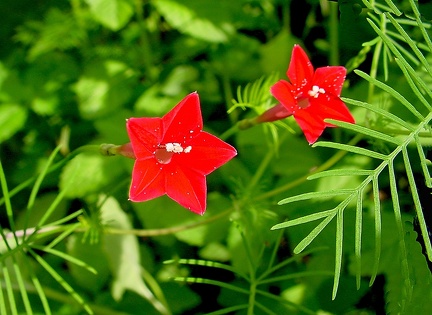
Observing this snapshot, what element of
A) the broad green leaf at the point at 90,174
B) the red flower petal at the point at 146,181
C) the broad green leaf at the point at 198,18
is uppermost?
the broad green leaf at the point at 198,18

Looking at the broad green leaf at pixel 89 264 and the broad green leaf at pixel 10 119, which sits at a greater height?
the broad green leaf at pixel 10 119

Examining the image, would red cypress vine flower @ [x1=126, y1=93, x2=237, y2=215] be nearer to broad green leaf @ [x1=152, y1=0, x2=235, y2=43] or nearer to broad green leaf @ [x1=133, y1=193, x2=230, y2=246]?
broad green leaf @ [x1=133, y1=193, x2=230, y2=246]

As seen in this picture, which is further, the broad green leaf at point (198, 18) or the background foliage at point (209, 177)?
the broad green leaf at point (198, 18)

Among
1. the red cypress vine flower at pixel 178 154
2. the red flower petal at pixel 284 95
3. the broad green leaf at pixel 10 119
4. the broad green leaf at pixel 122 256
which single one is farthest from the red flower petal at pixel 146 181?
the broad green leaf at pixel 10 119

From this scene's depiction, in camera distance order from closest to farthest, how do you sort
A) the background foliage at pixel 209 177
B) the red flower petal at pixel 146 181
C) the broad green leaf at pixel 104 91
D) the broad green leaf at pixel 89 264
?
the red flower petal at pixel 146 181
the background foliage at pixel 209 177
the broad green leaf at pixel 89 264
the broad green leaf at pixel 104 91

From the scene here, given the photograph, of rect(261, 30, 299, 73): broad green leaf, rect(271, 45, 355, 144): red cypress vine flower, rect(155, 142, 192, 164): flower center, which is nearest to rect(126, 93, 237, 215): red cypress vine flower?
rect(155, 142, 192, 164): flower center

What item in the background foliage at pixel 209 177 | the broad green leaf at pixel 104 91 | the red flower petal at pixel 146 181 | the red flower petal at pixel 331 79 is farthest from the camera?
the broad green leaf at pixel 104 91

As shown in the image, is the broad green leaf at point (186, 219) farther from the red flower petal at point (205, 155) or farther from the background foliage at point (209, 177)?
the red flower petal at point (205, 155)
